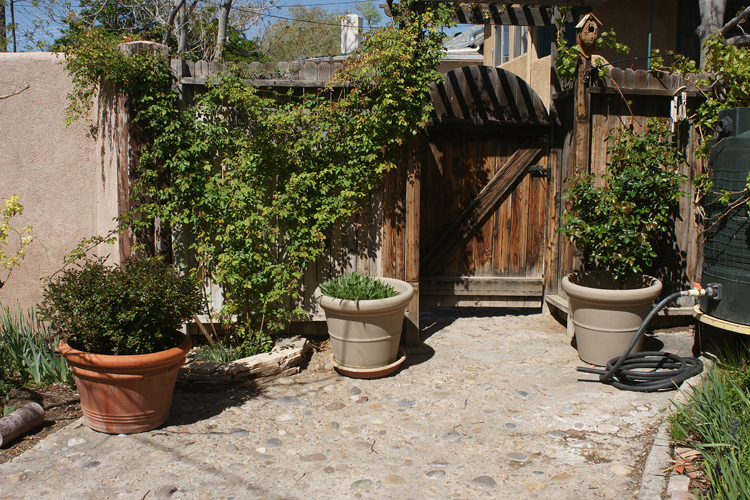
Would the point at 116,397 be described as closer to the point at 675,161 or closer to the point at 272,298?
the point at 272,298

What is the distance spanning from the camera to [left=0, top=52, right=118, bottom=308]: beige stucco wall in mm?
4871

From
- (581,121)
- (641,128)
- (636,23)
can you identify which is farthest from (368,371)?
(636,23)

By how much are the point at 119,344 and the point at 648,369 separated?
13.0ft

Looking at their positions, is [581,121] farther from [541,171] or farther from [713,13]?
[713,13]

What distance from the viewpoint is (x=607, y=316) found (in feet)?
15.2

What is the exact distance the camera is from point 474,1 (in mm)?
5074

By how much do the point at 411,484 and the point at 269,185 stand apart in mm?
2843

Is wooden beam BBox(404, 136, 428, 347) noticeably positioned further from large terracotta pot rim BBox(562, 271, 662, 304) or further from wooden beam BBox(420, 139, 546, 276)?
large terracotta pot rim BBox(562, 271, 662, 304)

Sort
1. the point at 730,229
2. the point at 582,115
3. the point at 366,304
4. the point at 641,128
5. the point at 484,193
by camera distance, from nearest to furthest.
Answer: the point at 730,229, the point at 366,304, the point at 582,115, the point at 641,128, the point at 484,193

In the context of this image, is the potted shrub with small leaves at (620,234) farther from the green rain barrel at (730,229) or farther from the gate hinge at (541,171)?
the gate hinge at (541,171)

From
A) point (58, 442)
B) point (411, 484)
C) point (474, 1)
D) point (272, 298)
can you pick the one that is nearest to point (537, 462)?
point (411, 484)

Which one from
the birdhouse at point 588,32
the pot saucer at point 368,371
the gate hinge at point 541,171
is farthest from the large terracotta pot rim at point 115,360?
the birdhouse at point 588,32

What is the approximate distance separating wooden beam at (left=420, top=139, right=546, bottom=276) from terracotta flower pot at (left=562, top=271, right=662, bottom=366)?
1474mm

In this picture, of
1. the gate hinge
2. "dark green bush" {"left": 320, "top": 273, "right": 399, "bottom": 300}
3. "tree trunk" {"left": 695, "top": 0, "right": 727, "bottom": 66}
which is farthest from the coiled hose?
"tree trunk" {"left": 695, "top": 0, "right": 727, "bottom": 66}
